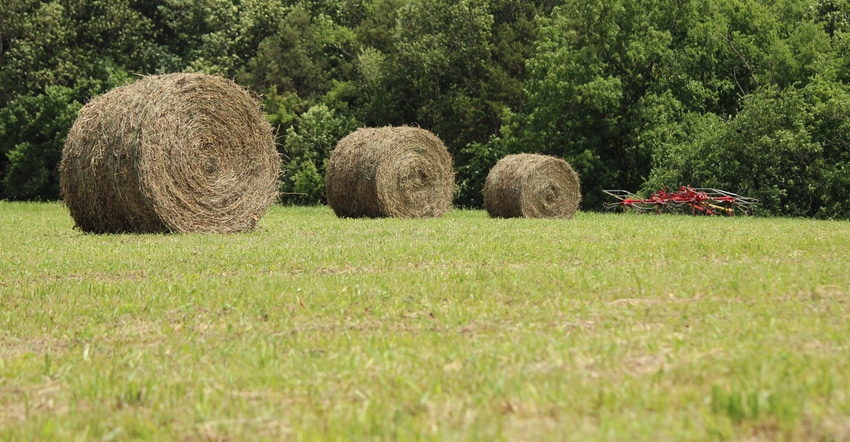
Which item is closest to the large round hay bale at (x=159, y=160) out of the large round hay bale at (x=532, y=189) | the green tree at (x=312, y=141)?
the large round hay bale at (x=532, y=189)

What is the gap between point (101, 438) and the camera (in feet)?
13.6

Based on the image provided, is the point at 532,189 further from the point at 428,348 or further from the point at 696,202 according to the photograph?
the point at 428,348

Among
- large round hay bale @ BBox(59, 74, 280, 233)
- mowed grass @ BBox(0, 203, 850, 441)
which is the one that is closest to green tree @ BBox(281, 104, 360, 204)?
large round hay bale @ BBox(59, 74, 280, 233)

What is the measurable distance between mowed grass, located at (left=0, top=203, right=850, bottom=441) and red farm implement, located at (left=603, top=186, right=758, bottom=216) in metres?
17.7

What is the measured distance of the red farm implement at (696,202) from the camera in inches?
1124

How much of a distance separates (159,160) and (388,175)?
843 cm

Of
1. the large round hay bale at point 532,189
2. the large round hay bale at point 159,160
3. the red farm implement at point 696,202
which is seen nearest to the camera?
the large round hay bale at point 159,160

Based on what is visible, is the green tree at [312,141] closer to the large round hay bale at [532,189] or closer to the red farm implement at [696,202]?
the red farm implement at [696,202]

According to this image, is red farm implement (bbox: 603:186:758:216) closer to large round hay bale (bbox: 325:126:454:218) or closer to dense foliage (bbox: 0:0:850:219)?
dense foliage (bbox: 0:0:850:219)

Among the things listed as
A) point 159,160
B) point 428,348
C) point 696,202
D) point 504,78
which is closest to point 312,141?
point 504,78

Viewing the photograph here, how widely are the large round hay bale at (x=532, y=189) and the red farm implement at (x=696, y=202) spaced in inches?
129

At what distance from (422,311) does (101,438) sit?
→ 3430mm

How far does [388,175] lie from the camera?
24422 millimetres

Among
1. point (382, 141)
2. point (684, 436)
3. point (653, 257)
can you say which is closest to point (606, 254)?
point (653, 257)
